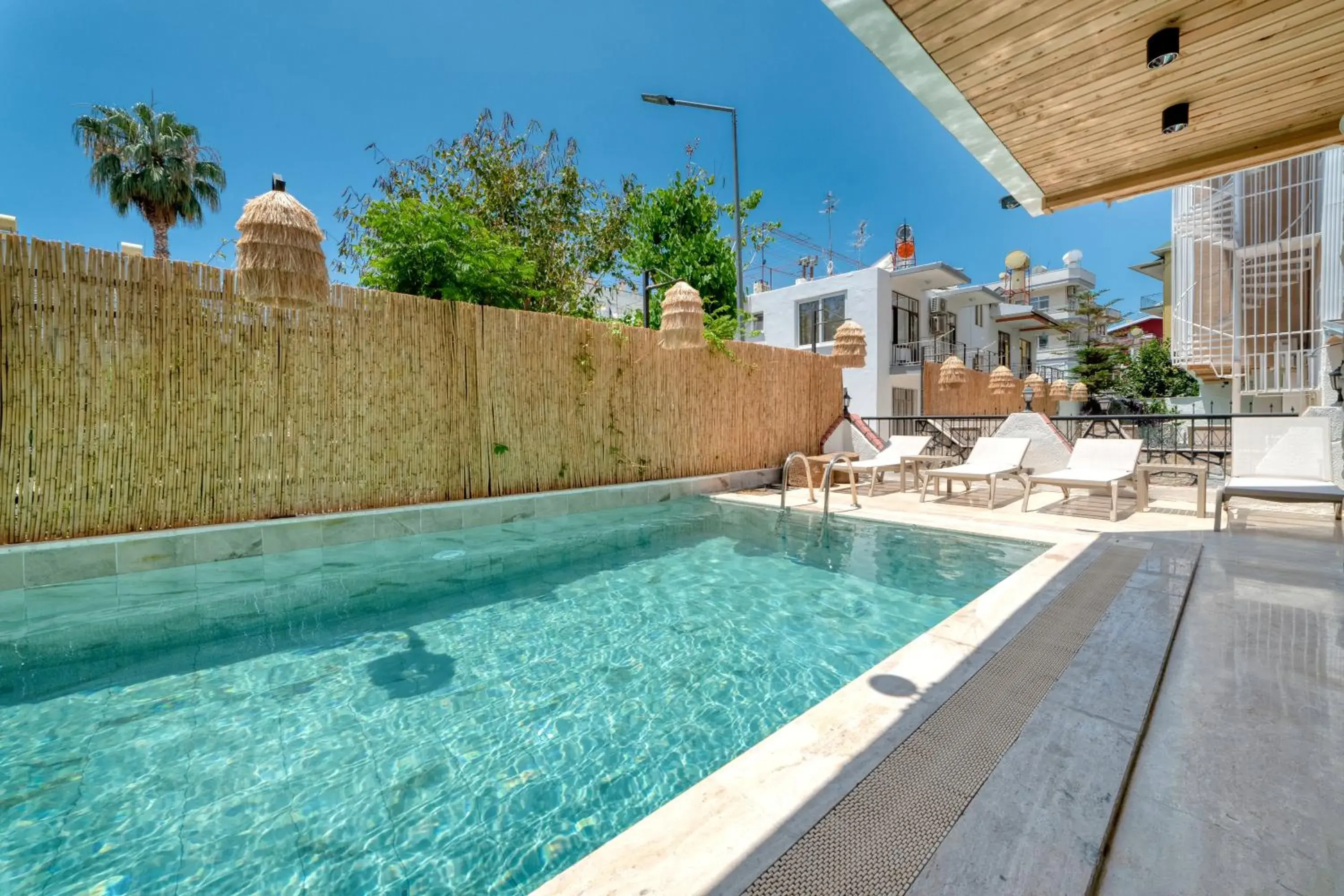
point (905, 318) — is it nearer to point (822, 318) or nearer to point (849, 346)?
point (822, 318)

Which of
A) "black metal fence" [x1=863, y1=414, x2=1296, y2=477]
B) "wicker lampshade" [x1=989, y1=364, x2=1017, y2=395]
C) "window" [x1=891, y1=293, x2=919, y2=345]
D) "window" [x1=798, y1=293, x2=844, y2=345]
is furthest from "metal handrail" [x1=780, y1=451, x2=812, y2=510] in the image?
"window" [x1=891, y1=293, x2=919, y2=345]

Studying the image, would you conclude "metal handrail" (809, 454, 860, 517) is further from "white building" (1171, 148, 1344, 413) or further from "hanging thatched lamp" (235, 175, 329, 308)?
"white building" (1171, 148, 1344, 413)

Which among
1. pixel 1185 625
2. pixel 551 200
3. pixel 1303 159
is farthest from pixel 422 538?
pixel 1303 159

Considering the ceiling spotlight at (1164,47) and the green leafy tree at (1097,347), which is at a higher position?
the green leafy tree at (1097,347)

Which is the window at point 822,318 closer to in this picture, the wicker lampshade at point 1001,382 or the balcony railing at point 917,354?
the balcony railing at point 917,354

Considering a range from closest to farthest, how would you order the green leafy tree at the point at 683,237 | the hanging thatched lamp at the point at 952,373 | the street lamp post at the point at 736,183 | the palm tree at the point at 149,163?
1. the street lamp post at the point at 736,183
2. the hanging thatched lamp at the point at 952,373
3. the green leafy tree at the point at 683,237
4. the palm tree at the point at 149,163

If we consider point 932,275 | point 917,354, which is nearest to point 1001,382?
point 917,354

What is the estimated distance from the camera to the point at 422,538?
5.98 m

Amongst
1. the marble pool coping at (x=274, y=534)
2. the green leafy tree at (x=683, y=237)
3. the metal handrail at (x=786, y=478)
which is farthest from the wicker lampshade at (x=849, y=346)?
the green leafy tree at (x=683, y=237)

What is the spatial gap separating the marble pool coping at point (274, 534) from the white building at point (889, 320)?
10180 mm

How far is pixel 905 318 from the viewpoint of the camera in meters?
18.6

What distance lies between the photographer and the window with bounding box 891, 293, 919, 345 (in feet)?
59.1

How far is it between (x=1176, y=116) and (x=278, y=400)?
7623 millimetres

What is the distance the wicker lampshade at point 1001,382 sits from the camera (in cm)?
1431
